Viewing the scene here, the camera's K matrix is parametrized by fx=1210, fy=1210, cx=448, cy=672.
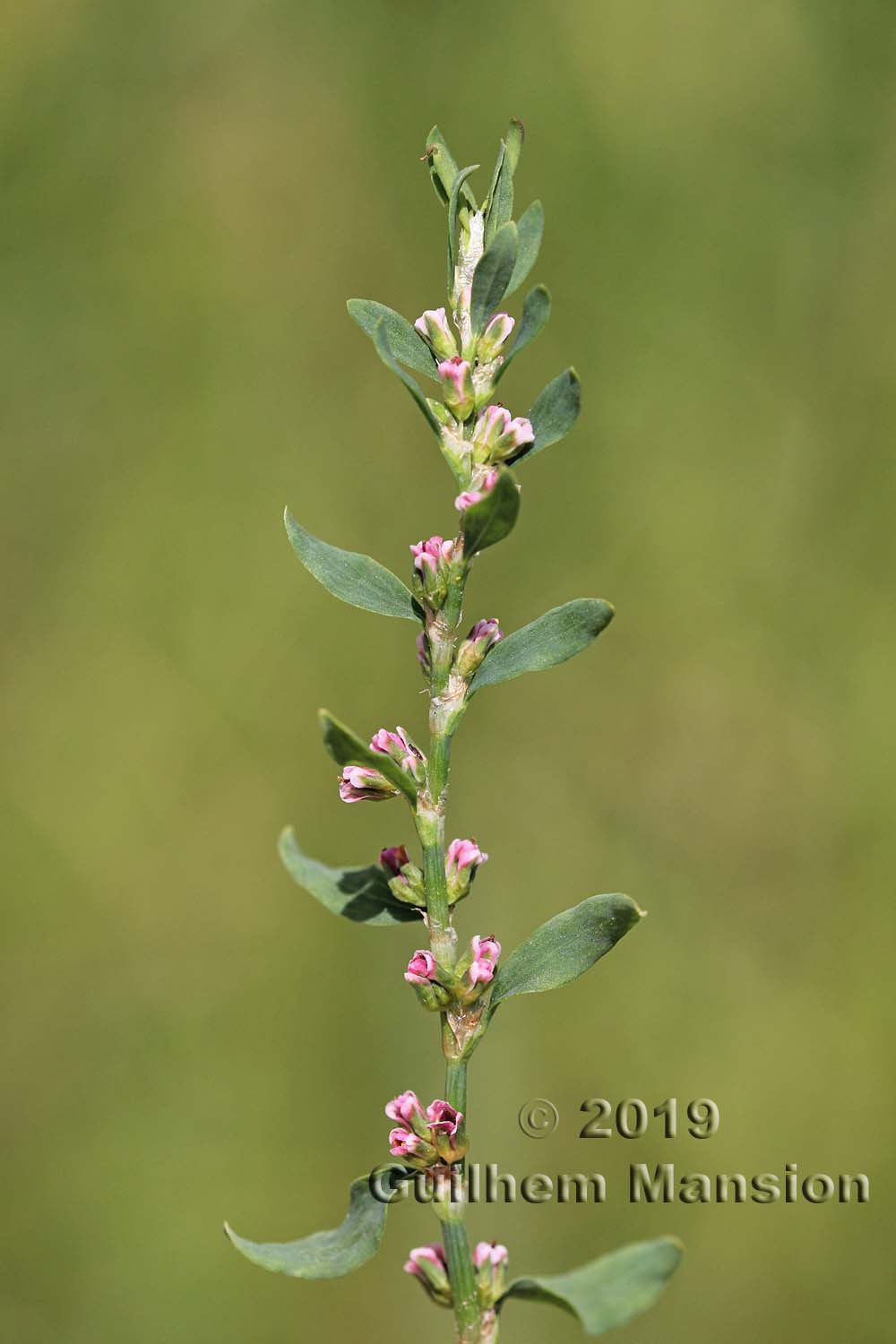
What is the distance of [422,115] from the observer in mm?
2014

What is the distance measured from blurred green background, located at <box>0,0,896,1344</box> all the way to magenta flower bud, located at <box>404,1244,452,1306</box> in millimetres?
1172

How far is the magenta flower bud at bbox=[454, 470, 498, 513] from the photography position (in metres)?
0.49

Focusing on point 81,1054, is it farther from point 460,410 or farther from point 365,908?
point 460,410

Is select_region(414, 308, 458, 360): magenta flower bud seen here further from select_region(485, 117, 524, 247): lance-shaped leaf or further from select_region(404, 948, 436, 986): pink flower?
select_region(404, 948, 436, 986): pink flower

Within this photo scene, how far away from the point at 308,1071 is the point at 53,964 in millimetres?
416

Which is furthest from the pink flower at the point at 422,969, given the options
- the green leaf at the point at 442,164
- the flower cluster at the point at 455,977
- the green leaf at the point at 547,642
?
the green leaf at the point at 442,164

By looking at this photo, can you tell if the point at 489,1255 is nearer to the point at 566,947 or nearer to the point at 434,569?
the point at 566,947

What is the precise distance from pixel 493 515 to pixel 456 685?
9 centimetres

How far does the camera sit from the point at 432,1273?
53 cm

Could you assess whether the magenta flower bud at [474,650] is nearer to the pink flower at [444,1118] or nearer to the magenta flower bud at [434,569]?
the magenta flower bud at [434,569]

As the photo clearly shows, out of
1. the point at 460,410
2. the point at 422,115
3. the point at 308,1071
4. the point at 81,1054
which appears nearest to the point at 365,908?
the point at 460,410

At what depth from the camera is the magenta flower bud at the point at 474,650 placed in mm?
534

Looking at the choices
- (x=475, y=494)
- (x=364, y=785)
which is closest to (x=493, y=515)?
(x=475, y=494)

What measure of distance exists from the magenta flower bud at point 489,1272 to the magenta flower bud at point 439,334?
1.29 feet
